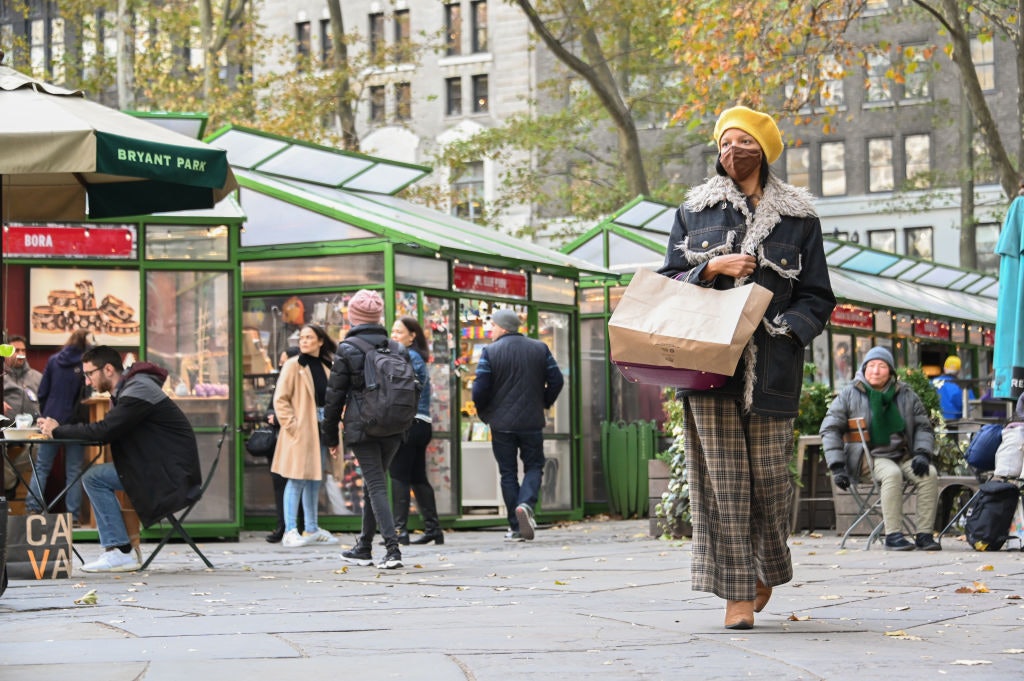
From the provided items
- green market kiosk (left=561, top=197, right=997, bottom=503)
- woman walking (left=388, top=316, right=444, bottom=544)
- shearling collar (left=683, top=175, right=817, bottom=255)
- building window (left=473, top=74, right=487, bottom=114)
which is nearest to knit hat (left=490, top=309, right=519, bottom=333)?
woman walking (left=388, top=316, right=444, bottom=544)

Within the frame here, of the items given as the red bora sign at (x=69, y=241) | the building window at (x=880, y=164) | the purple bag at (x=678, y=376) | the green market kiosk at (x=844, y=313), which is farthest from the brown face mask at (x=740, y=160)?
the building window at (x=880, y=164)

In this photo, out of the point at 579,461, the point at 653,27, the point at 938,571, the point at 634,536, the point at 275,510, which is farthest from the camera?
the point at 653,27

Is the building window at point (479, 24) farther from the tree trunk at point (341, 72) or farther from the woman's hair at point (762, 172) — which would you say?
the woman's hair at point (762, 172)

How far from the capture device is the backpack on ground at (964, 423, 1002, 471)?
13.1m

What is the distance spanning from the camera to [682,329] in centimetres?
695

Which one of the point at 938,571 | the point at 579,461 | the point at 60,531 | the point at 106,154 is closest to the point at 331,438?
the point at 60,531

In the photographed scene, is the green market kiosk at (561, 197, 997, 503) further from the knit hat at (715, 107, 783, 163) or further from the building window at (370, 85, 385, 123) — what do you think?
the building window at (370, 85, 385, 123)

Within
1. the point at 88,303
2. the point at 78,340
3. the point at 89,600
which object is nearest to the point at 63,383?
the point at 78,340

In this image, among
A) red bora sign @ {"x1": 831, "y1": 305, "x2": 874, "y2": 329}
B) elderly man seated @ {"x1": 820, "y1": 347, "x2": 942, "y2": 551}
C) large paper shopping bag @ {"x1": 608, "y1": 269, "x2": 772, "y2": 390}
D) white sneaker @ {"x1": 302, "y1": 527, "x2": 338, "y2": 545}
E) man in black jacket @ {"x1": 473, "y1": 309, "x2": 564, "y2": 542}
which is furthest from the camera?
red bora sign @ {"x1": 831, "y1": 305, "x2": 874, "y2": 329}

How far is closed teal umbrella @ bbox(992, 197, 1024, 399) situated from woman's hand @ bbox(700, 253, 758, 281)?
3.76 feet

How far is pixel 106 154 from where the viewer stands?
977cm

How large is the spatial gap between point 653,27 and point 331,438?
A: 25545mm

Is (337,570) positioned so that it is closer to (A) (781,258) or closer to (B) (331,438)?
(B) (331,438)

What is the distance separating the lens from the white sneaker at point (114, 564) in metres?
11.5
